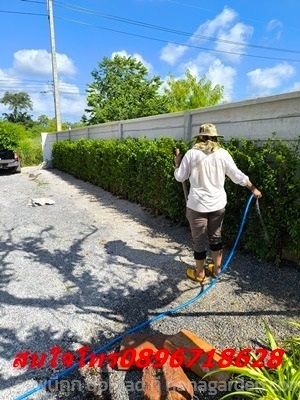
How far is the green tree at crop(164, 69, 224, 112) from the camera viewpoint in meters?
24.8

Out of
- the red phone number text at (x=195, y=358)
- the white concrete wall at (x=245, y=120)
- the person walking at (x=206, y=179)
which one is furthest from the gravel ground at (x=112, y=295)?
the white concrete wall at (x=245, y=120)

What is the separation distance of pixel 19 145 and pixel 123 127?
926 cm

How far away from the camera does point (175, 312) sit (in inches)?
120

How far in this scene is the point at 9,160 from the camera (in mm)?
14562

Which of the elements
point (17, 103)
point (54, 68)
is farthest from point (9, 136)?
point (17, 103)

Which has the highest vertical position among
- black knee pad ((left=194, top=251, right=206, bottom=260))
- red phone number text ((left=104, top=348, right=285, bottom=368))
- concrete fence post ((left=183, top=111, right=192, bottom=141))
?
concrete fence post ((left=183, top=111, right=192, bottom=141))

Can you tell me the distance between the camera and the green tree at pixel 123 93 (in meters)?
23.0

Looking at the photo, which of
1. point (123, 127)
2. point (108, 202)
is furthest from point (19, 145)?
point (108, 202)

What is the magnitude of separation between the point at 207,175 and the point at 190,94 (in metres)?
23.6

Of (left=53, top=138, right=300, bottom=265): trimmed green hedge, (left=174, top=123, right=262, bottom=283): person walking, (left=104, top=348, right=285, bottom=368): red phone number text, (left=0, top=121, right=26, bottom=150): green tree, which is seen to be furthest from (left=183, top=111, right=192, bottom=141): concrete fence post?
(left=0, top=121, right=26, bottom=150): green tree

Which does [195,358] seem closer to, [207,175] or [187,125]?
[207,175]

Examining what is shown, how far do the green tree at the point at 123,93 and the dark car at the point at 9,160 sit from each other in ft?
29.8

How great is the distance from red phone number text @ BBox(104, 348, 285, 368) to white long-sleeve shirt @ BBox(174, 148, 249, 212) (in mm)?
1458

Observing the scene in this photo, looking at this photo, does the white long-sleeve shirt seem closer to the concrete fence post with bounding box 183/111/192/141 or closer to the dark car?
the concrete fence post with bounding box 183/111/192/141
